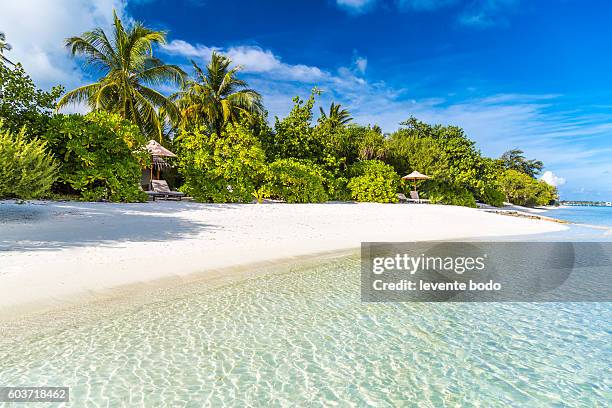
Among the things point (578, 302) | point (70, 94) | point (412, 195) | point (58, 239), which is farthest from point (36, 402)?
point (412, 195)

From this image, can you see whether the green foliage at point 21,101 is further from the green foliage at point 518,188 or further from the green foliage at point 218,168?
the green foliage at point 518,188

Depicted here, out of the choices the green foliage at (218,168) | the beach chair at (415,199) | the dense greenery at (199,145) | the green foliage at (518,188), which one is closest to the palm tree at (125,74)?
the dense greenery at (199,145)

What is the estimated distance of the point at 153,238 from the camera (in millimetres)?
8469

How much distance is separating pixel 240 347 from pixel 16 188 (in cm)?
804

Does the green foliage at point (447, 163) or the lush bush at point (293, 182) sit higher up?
the green foliage at point (447, 163)

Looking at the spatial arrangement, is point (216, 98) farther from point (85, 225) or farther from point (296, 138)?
point (85, 225)

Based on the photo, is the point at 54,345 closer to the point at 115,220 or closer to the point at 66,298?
the point at 66,298

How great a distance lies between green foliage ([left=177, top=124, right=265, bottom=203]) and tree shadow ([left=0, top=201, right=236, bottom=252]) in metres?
3.67

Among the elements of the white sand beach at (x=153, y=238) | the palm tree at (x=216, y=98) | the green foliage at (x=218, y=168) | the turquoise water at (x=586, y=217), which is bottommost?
the turquoise water at (x=586, y=217)

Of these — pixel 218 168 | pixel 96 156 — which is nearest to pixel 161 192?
pixel 218 168

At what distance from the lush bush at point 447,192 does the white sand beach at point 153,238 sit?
1360 centimetres

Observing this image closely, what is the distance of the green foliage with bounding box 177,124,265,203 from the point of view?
52.9 feet

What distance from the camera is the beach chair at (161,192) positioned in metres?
16.6

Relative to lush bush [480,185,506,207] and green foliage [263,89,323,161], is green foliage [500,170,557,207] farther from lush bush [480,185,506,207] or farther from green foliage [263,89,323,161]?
green foliage [263,89,323,161]
